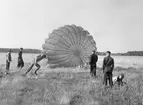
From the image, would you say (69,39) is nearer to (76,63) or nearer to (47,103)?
(76,63)

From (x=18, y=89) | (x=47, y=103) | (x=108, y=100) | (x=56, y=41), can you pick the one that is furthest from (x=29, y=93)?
(x=56, y=41)

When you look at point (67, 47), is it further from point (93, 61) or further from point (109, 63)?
point (109, 63)

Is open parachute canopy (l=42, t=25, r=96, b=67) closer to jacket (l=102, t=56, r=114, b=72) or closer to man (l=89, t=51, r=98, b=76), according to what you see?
man (l=89, t=51, r=98, b=76)

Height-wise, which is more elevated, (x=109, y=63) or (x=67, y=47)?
(x=67, y=47)

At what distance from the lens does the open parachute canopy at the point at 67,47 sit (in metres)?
23.6

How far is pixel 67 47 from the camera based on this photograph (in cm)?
2398

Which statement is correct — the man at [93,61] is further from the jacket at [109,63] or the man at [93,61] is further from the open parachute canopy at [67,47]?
the open parachute canopy at [67,47]

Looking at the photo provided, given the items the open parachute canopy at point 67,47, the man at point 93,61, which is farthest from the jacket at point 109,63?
the open parachute canopy at point 67,47

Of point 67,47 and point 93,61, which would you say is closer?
point 93,61

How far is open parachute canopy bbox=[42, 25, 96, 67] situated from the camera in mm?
23578

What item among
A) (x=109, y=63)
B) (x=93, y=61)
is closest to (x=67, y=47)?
(x=93, y=61)

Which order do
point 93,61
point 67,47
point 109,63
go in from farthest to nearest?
point 67,47, point 93,61, point 109,63

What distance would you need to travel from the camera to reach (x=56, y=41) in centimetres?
2353

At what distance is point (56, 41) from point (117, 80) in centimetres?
1299
